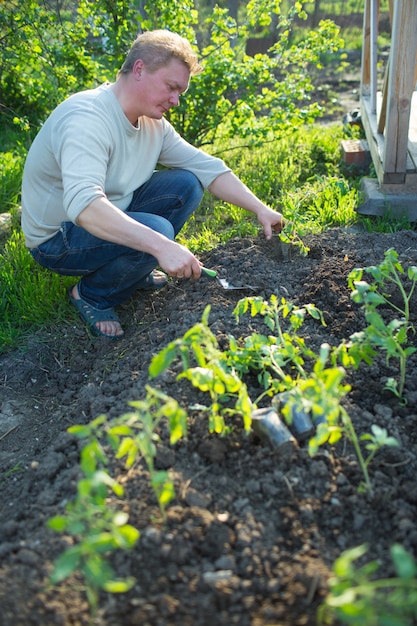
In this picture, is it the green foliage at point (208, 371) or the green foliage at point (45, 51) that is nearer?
the green foliage at point (208, 371)

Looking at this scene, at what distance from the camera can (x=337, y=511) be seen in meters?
1.95

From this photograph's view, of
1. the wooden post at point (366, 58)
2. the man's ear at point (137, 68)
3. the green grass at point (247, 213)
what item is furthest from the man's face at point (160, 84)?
the wooden post at point (366, 58)

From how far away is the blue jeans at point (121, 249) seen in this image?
3295 mm

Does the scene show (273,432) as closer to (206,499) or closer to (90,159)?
(206,499)

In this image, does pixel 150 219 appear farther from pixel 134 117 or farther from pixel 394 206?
pixel 394 206

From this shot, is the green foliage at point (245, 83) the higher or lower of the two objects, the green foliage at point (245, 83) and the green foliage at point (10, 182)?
the higher

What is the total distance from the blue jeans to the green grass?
0.26 meters

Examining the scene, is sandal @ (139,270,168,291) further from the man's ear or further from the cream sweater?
the man's ear

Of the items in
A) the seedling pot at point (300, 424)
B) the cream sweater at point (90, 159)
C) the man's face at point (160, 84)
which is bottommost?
the seedling pot at point (300, 424)

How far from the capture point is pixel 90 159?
2877 millimetres

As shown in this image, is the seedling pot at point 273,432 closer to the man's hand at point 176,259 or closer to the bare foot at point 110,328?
the man's hand at point 176,259

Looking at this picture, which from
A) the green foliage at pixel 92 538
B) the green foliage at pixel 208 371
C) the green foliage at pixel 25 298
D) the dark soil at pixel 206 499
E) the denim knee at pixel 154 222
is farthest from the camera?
the green foliage at pixel 25 298

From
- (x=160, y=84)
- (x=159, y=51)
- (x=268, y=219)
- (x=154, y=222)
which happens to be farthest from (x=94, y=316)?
(x=159, y=51)

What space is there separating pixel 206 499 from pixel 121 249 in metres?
1.67
